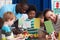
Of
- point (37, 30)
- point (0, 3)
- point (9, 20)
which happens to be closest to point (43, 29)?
point (37, 30)

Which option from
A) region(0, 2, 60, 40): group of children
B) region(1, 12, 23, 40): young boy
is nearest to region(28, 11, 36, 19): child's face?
region(0, 2, 60, 40): group of children

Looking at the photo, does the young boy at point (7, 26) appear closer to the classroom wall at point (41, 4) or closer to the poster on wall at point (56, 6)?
the classroom wall at point (41, 4)

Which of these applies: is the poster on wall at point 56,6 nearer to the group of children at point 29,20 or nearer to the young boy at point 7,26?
the group of children at point 29,20

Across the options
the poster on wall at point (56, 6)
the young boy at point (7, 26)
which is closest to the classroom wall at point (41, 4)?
the poster on wall at point (56, 6)

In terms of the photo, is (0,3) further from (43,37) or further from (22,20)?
(43,37)

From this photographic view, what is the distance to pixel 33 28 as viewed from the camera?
1353mm

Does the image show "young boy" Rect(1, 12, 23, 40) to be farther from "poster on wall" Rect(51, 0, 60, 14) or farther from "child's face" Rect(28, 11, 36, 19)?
"poster on wall" Rect(51, 0, 60, 14)

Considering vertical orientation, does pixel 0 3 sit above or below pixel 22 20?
above

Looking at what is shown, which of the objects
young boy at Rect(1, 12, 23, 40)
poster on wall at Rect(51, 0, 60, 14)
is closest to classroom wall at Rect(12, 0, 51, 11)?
poster on wall at Rect(51, 0, 60, 14)

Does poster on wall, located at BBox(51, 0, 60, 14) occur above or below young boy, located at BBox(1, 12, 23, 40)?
above

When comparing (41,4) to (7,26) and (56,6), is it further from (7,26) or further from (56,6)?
(7,26)

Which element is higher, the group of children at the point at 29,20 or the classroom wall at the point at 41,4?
the classroom wall at the point at 41,4

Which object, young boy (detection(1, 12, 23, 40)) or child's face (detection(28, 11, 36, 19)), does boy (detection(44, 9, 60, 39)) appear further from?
young boy (detection(1, 12, 23, 40))

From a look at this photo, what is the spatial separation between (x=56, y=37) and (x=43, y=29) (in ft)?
0.41
